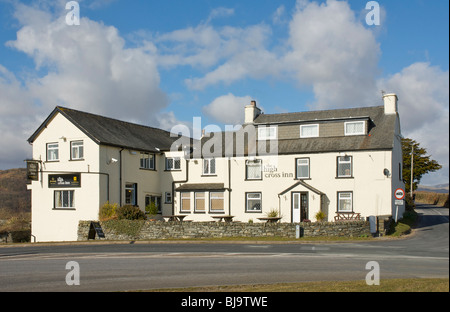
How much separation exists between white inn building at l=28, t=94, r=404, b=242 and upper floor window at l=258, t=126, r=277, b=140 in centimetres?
8

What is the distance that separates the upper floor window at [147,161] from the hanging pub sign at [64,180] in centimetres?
555

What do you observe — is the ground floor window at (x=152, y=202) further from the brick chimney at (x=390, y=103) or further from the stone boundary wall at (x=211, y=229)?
the brick chimney at (x=390, y=103)

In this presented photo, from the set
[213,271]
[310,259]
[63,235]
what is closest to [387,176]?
[310,259]

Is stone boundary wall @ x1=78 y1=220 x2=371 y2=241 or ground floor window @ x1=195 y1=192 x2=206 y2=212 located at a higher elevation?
ground floor window @ x1=195 y1=192 x2=206 y2=212

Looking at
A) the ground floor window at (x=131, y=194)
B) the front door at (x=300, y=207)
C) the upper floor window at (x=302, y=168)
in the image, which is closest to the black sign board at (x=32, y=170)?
the ground floor window at (x=131, y=194)

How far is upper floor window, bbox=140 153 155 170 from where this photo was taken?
39.6m

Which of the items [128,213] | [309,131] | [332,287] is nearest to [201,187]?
[128,213]

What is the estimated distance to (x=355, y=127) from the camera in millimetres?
35750

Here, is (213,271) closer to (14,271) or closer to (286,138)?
(14,271)

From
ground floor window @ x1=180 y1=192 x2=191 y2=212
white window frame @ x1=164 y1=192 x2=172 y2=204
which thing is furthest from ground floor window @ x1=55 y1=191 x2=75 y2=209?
ground floor window @ x1=180 y1=192 x2=191 y2=212

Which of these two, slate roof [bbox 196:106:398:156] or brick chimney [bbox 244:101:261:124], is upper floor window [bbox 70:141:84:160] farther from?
brick chimney [bbox 244:101:261:124]

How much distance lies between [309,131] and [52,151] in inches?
776

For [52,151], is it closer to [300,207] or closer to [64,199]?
[64,199]
